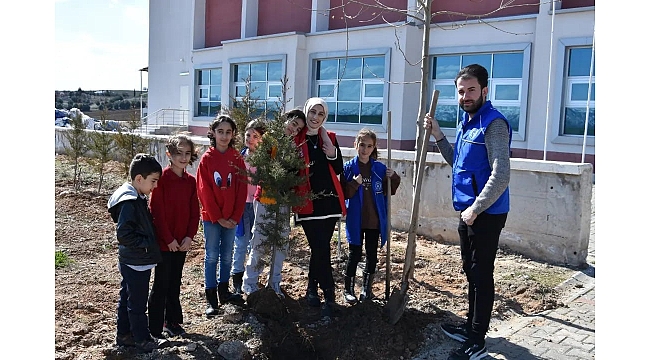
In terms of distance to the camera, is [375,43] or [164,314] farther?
[375,43]

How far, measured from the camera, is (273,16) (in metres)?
25.2

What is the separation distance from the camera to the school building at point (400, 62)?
15.1 metres

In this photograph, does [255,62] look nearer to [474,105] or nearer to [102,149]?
[102,149]

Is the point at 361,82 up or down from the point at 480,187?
up

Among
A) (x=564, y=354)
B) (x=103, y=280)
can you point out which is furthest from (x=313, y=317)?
(x=103, y=280)

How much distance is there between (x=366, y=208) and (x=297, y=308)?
1071 mm

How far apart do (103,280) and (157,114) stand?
30501 mm

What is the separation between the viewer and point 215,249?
15.3 ft

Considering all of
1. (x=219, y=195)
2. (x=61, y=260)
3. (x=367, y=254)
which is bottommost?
(x=61, y=260)

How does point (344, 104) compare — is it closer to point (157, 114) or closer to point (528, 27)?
point (528, 27)

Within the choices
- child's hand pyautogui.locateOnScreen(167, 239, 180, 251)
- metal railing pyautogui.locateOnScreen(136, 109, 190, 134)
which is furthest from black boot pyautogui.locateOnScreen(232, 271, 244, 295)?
metal railing pyautogui.locateOnScreen(136, 109, 190, 134)

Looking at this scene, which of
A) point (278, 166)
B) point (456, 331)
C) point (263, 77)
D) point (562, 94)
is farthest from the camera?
point (263, 77)

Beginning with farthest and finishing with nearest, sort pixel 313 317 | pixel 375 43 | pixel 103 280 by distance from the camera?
pixel 375 43 → pixel 103 280 → pixel 313 317

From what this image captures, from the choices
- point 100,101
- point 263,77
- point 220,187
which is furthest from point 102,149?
point 100,101
